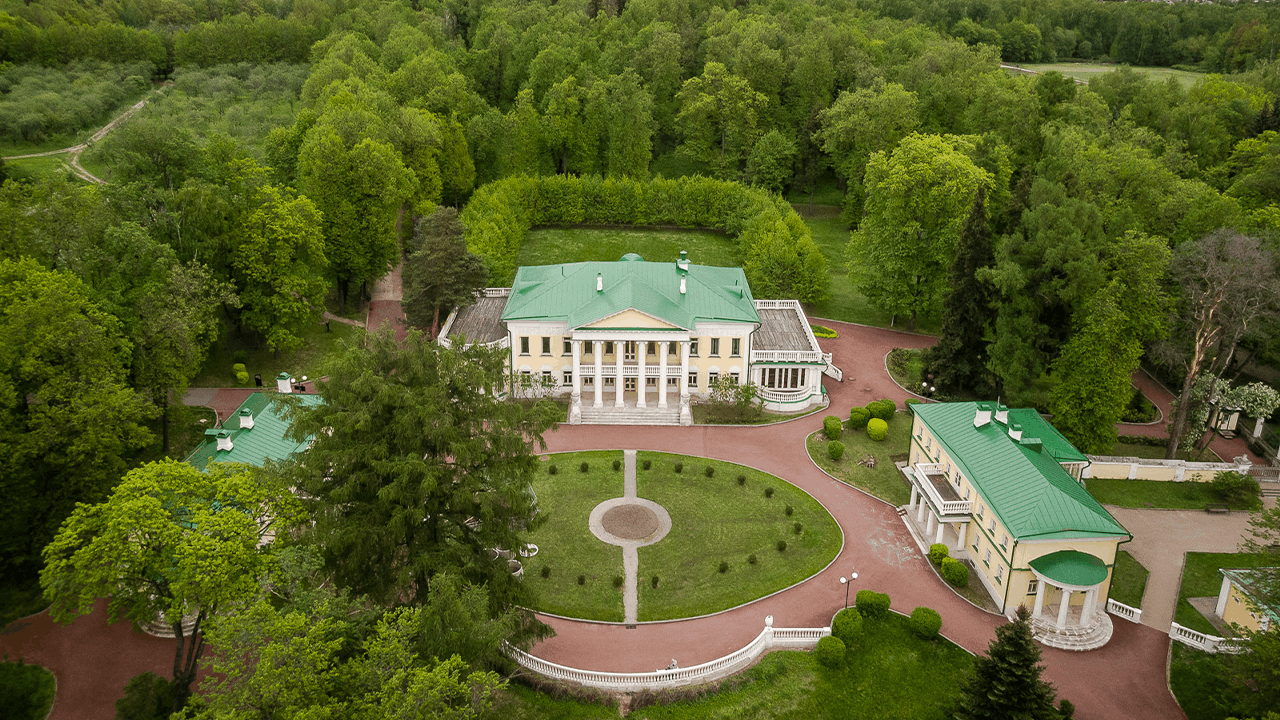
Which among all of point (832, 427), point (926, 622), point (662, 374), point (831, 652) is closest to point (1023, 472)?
point (926, 622)

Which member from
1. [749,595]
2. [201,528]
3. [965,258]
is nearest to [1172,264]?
[965,258]

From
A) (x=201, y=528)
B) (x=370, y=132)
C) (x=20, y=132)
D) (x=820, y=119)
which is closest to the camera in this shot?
(x=201, y=528)

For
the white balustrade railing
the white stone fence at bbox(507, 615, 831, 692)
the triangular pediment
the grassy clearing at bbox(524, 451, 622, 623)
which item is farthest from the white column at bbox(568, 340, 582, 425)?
the white balustrade railing

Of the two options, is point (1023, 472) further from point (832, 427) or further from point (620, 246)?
point (620, 246)

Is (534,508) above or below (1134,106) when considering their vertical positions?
below

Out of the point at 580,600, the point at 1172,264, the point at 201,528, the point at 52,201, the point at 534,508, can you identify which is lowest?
the point at 580,600

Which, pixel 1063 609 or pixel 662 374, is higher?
pixel 662 374

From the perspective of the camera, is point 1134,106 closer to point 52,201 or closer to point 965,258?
point 965,258
